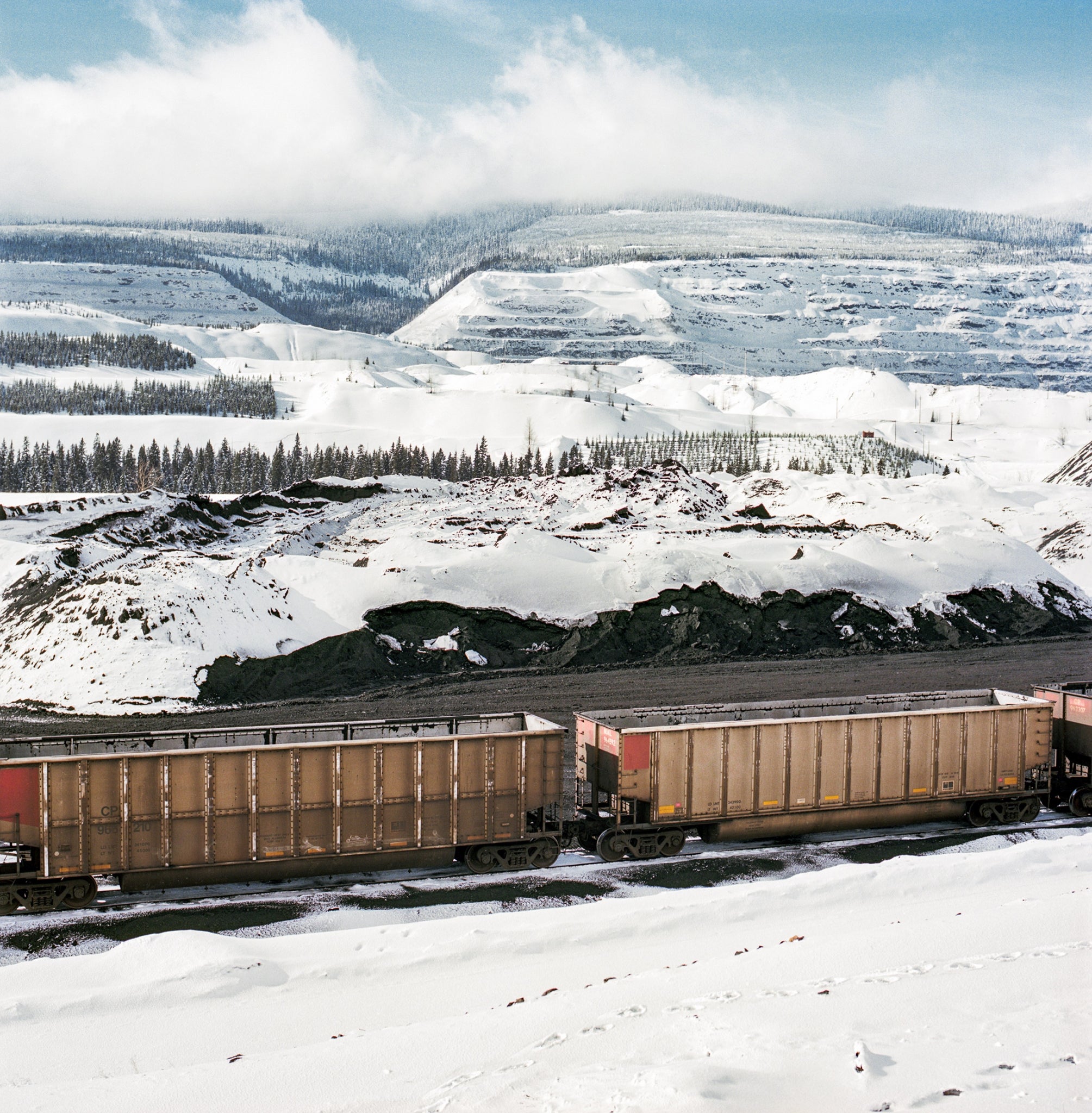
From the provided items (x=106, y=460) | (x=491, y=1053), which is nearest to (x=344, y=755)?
(x=491, y=1053)

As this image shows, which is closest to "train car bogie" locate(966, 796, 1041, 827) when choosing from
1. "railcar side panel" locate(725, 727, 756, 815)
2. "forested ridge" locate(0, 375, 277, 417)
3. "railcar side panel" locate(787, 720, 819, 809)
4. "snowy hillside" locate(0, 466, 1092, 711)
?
"railcar side panel" locate(787, 720, 819, 809)

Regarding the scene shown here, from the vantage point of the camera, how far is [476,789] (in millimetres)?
18906

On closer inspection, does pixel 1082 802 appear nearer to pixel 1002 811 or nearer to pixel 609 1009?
pixel 1002 811

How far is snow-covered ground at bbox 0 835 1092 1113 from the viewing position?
9227 mm

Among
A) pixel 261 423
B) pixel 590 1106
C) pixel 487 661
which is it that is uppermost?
pixel 261 423

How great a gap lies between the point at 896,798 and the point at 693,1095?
14547mm

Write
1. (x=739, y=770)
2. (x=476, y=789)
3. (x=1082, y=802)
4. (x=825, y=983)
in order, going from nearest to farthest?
1. (x=825, y=983)
2. (x=476, y=789)
3. (x=739, y=770)
4. (x=1082, y=802)

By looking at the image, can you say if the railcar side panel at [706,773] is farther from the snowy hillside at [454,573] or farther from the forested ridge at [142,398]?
the forested ridge at [142,398]

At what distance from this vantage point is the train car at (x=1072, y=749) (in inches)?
928

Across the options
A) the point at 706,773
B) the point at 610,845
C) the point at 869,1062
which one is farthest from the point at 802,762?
the point at 869,1062

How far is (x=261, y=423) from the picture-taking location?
482ft

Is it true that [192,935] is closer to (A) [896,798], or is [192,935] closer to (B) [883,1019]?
(B) [883,1019]

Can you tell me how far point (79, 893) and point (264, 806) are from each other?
10.9 ft

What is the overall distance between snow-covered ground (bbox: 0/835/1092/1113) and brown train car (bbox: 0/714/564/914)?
2.04m
